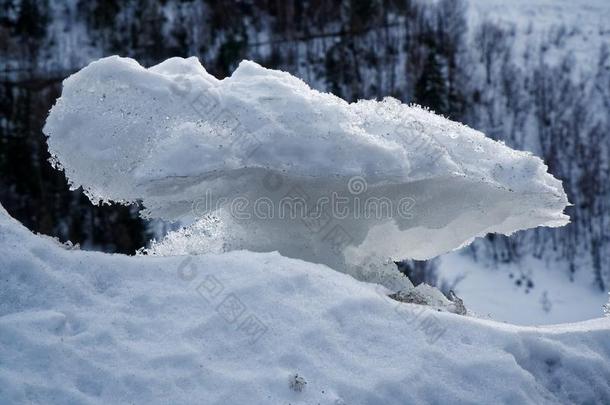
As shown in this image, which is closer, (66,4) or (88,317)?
(88,317)

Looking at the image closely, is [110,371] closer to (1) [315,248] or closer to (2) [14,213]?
(1) [315,248]

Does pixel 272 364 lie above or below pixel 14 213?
above

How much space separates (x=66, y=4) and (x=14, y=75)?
20.9 feet

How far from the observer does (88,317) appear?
11.8 feet

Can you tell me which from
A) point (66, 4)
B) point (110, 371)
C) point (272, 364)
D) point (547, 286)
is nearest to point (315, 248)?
point (272, 364)

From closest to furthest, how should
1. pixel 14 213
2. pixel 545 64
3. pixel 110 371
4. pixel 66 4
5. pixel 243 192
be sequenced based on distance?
pixel 110 371
pixel 243 192
pixel 14 213
pixel 545 64
pixel 66 4
